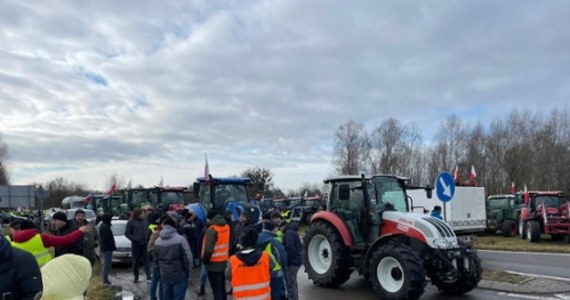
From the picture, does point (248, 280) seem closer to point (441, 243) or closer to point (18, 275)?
point (18, 275)

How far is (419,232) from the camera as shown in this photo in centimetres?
907

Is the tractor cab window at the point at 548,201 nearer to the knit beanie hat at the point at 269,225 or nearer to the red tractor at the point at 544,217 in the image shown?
the red tractor at the point at 544,217

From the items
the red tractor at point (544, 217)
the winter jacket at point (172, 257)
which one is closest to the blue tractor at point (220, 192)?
the winter jacket at point (172, 257)

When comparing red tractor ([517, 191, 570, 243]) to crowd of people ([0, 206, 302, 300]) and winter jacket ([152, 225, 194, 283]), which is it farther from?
winter jacket ([152, 225, 194, 283])

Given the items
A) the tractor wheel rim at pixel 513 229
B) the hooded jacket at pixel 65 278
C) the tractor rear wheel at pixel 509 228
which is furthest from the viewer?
the tractor wheel rim at pixel 513 229

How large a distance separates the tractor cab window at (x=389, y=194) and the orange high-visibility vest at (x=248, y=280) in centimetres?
500

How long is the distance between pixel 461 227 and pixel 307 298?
13.7 meters

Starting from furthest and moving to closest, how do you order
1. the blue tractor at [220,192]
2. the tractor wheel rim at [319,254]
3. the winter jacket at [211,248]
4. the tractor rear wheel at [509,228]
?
the tractor rear wheel at [509,228], the blue tractor at [220,192], the tractor wheel rim at [319,254], the winter jacket at [211,248]

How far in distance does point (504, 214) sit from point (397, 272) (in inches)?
745

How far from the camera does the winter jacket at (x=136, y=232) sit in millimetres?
11258

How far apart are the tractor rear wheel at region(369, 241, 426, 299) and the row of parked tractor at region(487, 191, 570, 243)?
47.9ft

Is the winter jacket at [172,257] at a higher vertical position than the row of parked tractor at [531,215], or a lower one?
higher

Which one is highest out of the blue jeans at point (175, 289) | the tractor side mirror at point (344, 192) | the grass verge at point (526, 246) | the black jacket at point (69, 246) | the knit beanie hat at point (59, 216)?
the tractor side mirror at point (344, 192)

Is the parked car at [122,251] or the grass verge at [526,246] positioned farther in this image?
the grass verge at [526,246]
